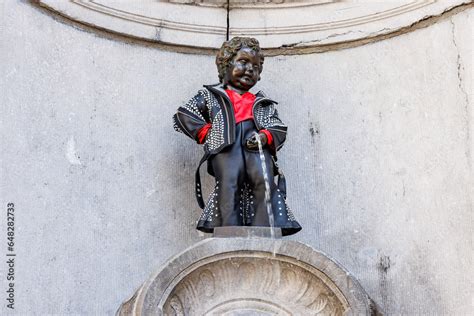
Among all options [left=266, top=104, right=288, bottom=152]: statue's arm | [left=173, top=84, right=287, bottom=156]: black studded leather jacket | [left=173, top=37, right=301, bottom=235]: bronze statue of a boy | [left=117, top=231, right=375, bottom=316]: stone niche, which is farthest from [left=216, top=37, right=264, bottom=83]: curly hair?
[left=117, top=231, right=375, bottom=316]: stone niche

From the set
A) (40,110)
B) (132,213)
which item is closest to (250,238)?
(132,213)

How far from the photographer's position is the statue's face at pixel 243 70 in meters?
4.74

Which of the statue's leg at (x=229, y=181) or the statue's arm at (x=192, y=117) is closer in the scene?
the statue's leg at (x=229, y=181)

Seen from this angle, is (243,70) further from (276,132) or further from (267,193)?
(267,193)

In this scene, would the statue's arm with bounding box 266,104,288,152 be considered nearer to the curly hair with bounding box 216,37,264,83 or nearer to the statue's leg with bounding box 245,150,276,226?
the statue's leg with bounding box 245,150,276,226

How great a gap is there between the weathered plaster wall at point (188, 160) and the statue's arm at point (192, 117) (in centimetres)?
39

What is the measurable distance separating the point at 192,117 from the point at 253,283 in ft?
2.73

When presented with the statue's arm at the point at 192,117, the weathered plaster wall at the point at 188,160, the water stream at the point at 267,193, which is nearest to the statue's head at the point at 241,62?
the statue's arm at the point at 192,117

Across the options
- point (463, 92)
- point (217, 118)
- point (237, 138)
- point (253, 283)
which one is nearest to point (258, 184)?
point (237, 138)

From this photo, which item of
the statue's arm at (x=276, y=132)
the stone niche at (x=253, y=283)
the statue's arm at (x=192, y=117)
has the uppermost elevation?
the statue's arm at (x=192, y=117)

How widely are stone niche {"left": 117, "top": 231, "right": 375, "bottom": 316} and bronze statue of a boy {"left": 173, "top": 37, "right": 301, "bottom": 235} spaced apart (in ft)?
0.75

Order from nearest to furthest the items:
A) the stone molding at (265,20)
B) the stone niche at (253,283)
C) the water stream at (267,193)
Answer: the stone niche at (253,283)
the water stream at (267,193)
the stone molding at (265,20)

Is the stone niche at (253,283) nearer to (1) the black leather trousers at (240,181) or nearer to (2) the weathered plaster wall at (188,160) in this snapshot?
(1) the black leather trousers at (240,181)

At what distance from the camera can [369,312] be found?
414cm
